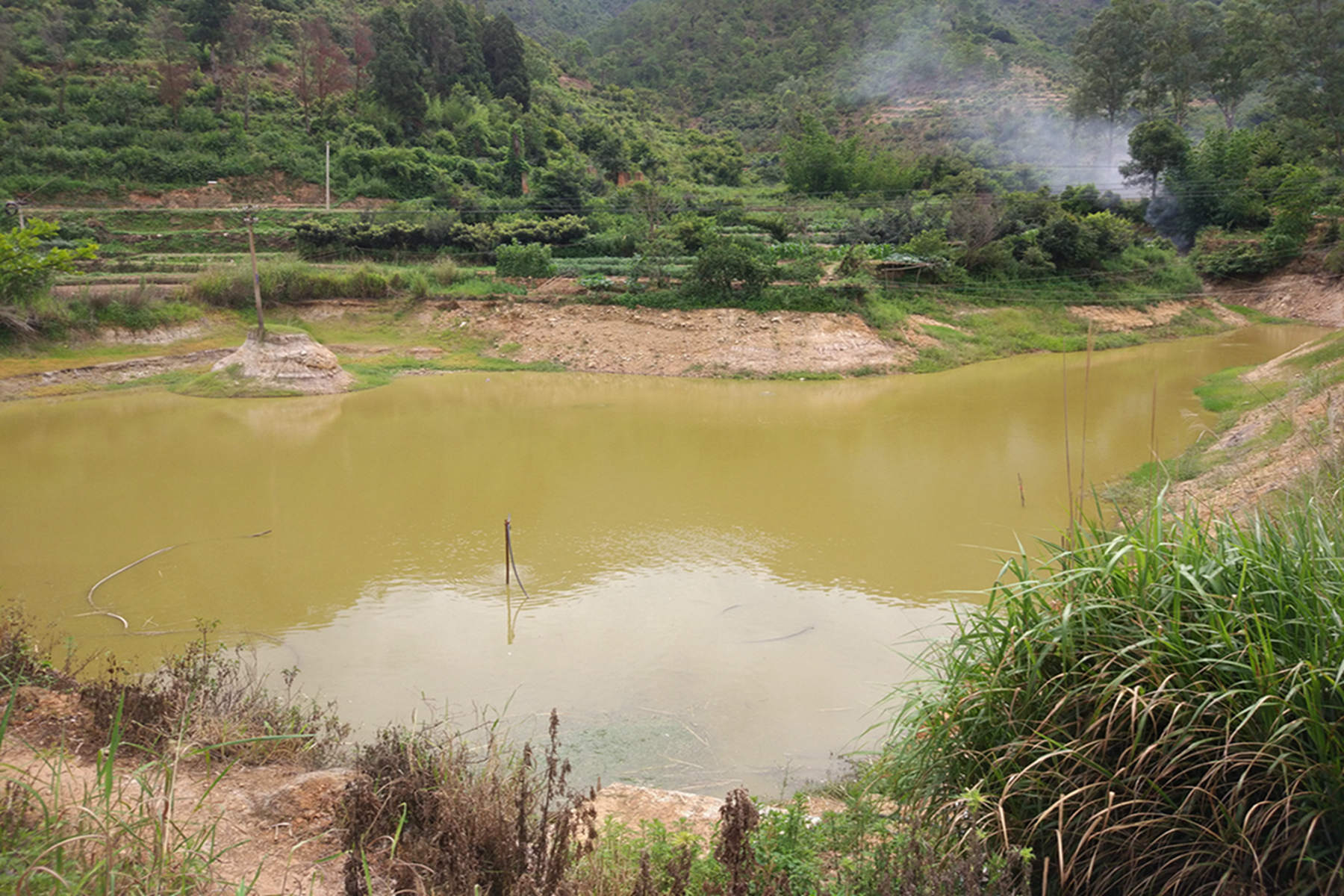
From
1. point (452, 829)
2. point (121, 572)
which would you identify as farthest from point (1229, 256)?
point (452, 829)

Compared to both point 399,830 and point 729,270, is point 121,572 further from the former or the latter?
point 729,270

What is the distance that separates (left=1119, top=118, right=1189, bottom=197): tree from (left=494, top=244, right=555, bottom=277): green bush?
89.2 ft

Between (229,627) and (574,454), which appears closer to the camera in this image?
(229,627)

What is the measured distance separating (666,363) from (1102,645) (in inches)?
756

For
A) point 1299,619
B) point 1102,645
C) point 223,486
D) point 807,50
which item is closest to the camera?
point 1299,619

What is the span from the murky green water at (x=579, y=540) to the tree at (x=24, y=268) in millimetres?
3631

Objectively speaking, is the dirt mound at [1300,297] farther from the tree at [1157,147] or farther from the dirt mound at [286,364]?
the dirt mound at [286,364]

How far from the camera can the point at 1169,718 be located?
272 centimetres

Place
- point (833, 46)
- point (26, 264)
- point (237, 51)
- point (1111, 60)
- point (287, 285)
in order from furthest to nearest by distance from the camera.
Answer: point (833, 46), point (1111, 60), point (237, 51), point (287, 285), point (26, 264)

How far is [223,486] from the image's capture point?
37.8ft

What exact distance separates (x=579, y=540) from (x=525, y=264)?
1799cm

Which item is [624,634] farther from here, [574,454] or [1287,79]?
[1287,79]

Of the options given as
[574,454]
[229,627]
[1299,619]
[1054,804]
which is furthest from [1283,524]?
[574,454]

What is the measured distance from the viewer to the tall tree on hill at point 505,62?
45.5m
